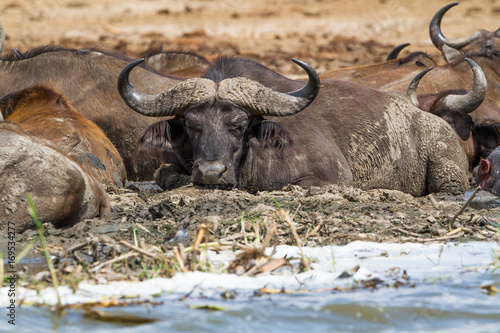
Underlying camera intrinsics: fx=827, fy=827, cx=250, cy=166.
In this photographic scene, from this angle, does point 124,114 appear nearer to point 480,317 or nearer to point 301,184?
point 301,184

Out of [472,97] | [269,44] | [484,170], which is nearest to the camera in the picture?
[484,170]

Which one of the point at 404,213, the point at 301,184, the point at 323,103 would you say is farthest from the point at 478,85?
the point at 404,213

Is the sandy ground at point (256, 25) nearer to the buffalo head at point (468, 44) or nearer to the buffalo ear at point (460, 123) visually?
the buffalo head at point (468, 44)

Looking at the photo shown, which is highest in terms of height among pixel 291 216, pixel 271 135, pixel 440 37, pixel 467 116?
pixel 440 37

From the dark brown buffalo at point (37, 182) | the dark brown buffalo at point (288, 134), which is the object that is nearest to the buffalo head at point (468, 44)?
the dark brown buffalo at point (288, 134)

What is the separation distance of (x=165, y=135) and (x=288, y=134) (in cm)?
132

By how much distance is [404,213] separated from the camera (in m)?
6.91

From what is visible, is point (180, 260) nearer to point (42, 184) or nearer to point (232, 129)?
point (42, 184)

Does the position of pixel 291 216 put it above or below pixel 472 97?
below

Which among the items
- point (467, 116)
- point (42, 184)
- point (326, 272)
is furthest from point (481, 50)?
point (326, 272)

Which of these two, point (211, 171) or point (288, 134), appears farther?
point (288, 134)

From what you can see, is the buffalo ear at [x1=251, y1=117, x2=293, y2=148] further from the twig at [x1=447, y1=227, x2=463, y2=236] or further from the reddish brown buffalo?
the reddish brown buffalo

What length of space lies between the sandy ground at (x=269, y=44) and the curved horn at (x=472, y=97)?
2.30 m

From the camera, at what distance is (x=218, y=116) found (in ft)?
27.9
